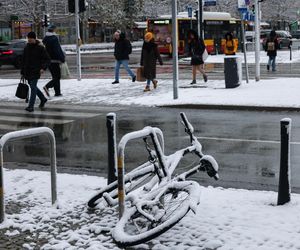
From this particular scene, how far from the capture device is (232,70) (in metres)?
18.0

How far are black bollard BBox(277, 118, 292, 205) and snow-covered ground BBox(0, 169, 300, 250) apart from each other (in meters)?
0.10

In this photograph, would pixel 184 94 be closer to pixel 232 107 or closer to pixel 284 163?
pixel 232 107

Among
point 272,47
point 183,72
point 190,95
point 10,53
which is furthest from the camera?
point 10,53

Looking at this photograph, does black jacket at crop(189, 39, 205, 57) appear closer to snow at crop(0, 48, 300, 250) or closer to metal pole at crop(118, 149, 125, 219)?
snow at crop(0, 48, 300, 250)

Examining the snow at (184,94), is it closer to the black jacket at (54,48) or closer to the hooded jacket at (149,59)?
the hooded jacket at (149,59)

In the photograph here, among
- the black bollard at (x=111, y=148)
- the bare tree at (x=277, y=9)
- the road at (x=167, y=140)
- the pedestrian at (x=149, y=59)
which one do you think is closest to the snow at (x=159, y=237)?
the black bollard at (x=111, y=148)

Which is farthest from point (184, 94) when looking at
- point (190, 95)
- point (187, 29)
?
point (187, 29)

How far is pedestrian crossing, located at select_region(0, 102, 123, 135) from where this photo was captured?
1336cm

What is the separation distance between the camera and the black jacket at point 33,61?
1524 cm

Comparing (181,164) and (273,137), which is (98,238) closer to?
(181,164)

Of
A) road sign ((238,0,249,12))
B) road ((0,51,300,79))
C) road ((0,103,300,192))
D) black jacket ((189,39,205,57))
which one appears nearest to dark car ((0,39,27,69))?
road ((0,51,300,79))

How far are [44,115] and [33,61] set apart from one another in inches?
58.4

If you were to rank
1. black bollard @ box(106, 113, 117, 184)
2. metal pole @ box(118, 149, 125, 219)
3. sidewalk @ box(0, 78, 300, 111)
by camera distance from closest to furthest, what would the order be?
1. metal pole @ box(118, 149, 125, 219)
2. black bollard @ box(106, 113, 117, 184)
3. sidewalk @ box(0, 78, 300, 111)

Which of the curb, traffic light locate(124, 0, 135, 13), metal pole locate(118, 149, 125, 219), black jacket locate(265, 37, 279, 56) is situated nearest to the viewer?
metal pole locate(118, 149, 125, 219)
